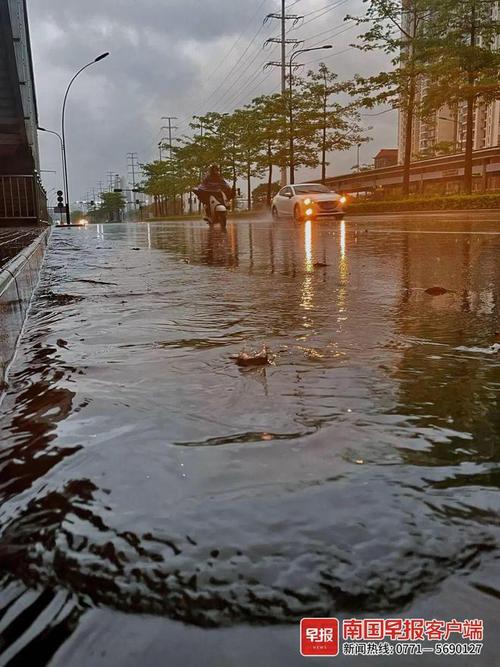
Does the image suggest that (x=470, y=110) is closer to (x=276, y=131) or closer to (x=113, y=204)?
(x=276, y=131)

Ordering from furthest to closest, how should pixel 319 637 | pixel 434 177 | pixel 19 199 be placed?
1. pixel 434 177
2. pixel 19 199
3. pixel 319 637

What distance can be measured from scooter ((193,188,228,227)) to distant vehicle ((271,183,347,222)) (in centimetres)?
405

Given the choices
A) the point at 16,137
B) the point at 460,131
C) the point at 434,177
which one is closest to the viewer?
the point at 16,137

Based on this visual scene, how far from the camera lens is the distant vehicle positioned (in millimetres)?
22047

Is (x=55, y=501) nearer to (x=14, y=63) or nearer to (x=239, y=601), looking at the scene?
(x=239, y=601)

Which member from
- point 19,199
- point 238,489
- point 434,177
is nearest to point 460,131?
point 434,177

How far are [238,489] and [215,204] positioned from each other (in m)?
18.2

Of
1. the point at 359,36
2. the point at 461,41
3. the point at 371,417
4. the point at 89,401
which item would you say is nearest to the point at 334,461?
the point at 371,417

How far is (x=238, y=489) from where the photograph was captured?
4.16 feet

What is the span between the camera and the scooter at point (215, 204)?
18656 mm

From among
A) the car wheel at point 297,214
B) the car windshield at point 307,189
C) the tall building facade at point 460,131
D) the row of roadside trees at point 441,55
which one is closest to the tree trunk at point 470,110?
the row of roadside trees at point 441,55

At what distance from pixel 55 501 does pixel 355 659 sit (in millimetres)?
671

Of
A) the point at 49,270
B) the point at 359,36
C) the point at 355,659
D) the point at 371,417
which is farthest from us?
the point at 359,36

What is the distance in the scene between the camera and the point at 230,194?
1869cm
